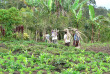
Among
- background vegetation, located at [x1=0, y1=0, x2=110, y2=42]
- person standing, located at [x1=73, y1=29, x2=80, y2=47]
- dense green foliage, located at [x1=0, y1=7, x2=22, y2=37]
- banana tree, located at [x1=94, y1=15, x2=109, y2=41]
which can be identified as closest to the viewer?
person standing, located at [x1=73, y1=29, x2=80, y2=47]

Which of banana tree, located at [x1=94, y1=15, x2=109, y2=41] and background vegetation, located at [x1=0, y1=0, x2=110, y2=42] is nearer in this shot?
background vegetation, located at [x1=0, y1=0, x2=110, y2=42]

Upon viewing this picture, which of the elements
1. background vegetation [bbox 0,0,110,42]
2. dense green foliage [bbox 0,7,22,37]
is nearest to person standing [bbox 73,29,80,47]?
background vegetation [bbox 0,0,110,42]

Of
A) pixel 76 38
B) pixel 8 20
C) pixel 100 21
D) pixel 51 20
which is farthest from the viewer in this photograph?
pixel 100 21

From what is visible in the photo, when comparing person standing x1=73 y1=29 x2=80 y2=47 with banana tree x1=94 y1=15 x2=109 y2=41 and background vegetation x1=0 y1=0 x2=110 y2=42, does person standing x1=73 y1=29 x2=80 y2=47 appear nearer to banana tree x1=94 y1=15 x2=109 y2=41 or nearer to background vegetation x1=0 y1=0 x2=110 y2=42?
background vegetation x1=0 y1=0 x2=110 y2=42

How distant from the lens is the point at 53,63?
610cm

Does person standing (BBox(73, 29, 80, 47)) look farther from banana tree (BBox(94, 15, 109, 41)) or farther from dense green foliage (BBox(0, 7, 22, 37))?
dense green foliage (BBox(0, 7, 22, 37))

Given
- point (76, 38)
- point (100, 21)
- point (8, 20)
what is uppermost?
point (8, 20)

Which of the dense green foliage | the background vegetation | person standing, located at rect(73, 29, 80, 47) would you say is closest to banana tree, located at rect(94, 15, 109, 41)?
the background vegetation

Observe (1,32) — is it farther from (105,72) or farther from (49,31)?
(105,72)

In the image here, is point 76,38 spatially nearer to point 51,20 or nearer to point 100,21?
point 51,20

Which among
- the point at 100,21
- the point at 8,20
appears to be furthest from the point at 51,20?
the point at 100,21

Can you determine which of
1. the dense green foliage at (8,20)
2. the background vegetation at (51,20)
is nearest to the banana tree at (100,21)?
the background vegetation at (51,20)

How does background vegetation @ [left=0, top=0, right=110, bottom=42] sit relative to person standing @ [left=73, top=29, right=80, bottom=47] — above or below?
above

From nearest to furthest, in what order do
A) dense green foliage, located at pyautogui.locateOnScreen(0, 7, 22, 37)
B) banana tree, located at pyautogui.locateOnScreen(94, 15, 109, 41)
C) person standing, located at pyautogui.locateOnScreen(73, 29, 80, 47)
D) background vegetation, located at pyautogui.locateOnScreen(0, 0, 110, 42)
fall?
person standing, located at pyautogui.locateOnScreen(73, 29, 80, 47) < dense green foliage, located at pyautogui.locateOnScreen(0, 7, 22, 37) < background vegetation, located at pyautogui.locateOnScreen(0, 0, 110, 42) < banana tree, located at pyautogui.locateOnScreen(94, 15, 109, 41)
